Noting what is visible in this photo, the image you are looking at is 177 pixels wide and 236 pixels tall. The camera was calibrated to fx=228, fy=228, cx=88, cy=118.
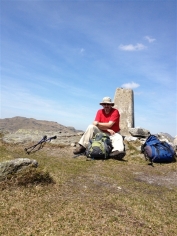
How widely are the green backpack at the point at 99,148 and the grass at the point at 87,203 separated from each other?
2.11 meters

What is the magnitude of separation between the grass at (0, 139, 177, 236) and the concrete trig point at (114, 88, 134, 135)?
11.4m

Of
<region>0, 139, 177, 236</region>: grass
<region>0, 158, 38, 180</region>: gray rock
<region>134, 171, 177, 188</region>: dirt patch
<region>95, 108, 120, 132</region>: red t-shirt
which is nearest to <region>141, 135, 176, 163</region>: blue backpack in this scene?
<region>134, 171, 177, 188</region>: dirt patch

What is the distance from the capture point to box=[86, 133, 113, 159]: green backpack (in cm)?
1142

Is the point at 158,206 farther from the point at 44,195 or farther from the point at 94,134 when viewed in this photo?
the point at 94,134

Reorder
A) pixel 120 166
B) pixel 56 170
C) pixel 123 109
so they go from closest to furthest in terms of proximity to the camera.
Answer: pixel 56 170, pixel 120 166, pixel 123 109

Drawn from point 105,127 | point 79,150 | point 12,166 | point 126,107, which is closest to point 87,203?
point 12,166

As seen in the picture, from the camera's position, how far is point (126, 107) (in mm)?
20578

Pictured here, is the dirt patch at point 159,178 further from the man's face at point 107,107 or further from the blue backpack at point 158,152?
the man's face at point 107,107

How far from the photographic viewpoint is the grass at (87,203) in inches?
186

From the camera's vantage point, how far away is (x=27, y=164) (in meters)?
7.07

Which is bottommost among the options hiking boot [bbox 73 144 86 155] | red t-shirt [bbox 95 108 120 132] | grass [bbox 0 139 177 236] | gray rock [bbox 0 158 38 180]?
grass [bbox 0 139 177 236]

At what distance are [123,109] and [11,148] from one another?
35.5 ft

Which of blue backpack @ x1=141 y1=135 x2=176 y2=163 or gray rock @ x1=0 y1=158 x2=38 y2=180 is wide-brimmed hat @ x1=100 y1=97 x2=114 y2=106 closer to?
blue backpack @ x1=141 y1=135 x2=176 y2=163

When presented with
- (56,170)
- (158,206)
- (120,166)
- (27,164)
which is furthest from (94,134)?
(158,206)
